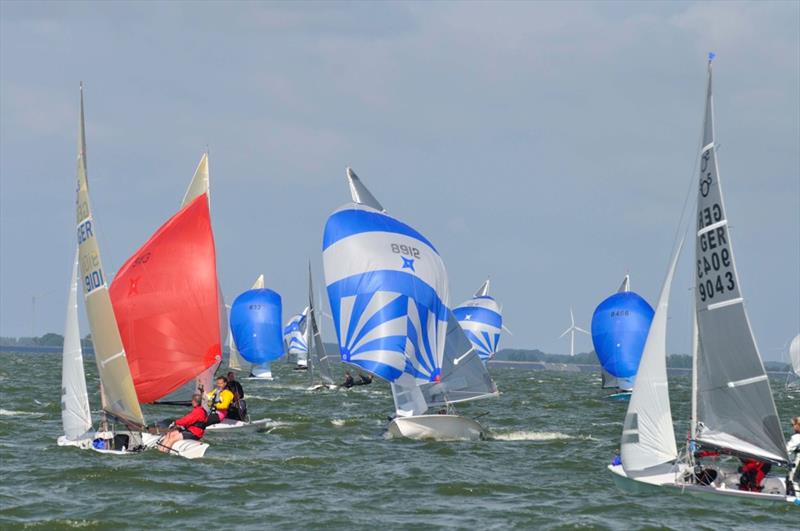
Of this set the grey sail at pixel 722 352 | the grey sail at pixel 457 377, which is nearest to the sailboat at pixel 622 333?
the grey sail at pixel 457 377

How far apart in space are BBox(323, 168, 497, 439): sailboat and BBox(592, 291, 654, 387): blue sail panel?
2697 centimetres

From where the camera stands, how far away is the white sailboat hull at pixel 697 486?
69.1ft

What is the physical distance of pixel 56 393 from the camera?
51188 mm

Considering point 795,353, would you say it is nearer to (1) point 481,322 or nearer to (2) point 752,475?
(1) point 481,322

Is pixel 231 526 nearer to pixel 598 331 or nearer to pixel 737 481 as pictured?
pixel 737 481

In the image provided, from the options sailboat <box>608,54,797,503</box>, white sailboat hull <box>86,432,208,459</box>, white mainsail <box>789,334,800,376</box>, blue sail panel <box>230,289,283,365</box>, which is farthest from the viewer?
white mainsail <box>789,334,800,376</box>

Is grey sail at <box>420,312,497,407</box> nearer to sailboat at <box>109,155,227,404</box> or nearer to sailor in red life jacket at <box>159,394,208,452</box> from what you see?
sailboat at <box>109,155,227,404</box>

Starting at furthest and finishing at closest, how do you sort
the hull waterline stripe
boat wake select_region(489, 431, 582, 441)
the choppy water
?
boat wake select_region(489, 431, 582, 441), the hull waterline stripe, the choppy water

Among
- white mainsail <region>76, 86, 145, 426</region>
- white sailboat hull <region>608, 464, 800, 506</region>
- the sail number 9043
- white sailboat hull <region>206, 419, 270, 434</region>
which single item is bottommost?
white sailboat hull <region>608, 464, 800, 506</region>

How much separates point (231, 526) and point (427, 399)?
14.9m

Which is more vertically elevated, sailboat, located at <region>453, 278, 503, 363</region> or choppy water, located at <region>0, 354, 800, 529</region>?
sailboat, located at <region>453, 278, 503, 363</region>

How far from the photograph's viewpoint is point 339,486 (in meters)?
23.3

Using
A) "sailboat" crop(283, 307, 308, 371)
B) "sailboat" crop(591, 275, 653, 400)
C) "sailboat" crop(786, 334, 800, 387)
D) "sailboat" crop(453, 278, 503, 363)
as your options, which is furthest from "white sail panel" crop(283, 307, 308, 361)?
"sailboat" crop(591, 275, 653, 400)

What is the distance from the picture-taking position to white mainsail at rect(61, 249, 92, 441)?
27.2m
